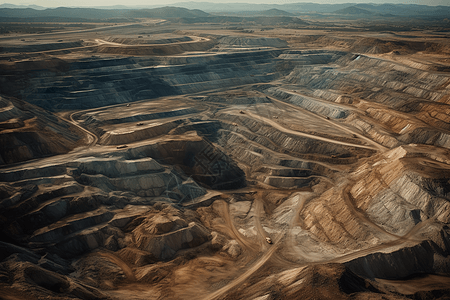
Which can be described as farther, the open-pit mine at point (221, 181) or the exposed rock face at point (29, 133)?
the exposed rock face at point (29, 133)

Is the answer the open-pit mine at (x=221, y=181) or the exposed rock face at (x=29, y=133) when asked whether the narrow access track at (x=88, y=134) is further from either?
the exposed rock face at (x=29, y=133)

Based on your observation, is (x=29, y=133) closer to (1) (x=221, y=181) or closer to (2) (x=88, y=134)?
(2) (x=88, y=134)

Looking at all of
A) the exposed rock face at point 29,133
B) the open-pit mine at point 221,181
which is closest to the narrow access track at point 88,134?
the open-pit mine at point 221,181

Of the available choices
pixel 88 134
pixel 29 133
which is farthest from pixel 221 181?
pixel 29 133

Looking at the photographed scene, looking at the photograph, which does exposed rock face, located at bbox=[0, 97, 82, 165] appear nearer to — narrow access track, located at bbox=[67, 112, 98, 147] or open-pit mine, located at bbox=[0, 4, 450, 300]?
open-pit mine, located at bbox=[0, 4, 450, 300]

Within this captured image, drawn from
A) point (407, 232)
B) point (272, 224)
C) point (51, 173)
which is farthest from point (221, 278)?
point (51, 173)

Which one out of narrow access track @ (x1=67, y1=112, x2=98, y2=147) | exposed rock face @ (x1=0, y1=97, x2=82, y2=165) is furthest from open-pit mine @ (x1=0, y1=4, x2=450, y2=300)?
narrow access track @ (x1=67, y1=112, x2=98, y2=147)

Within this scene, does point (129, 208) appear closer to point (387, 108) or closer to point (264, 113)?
point (264, 113)

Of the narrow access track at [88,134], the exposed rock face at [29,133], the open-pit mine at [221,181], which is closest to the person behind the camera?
the open-pit mine at [221,181]
